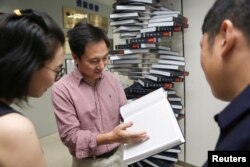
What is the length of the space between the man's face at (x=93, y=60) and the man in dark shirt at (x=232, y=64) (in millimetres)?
877

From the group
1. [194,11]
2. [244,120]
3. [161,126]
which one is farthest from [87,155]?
[194,11]

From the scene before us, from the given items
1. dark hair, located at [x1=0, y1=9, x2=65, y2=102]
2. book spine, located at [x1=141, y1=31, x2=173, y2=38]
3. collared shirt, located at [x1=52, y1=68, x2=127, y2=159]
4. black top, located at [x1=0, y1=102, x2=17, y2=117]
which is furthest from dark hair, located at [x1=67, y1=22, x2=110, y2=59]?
book spine, located at [x1=141, y1=31, x2=173, y2=38]

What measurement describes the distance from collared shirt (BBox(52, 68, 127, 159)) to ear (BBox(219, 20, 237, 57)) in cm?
91

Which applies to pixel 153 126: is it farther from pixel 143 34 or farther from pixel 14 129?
pixel 143 34

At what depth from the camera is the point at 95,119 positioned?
57.3 inches

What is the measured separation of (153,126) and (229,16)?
78 centimetres

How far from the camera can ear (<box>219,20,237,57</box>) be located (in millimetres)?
571

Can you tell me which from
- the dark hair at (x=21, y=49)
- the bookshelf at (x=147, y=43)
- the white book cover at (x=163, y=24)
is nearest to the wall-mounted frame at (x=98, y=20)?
the bookshelf at (x=147, y=43)

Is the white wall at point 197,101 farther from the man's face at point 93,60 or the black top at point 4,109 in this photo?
the black top at point 4,109

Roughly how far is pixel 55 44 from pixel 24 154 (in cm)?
37

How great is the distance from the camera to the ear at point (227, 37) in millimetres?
571

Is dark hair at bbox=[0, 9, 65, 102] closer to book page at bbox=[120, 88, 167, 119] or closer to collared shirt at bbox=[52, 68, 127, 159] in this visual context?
collared shirt at bbox=[52, 68, 127, 159]

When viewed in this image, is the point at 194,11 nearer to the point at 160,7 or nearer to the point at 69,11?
the point at 160,7

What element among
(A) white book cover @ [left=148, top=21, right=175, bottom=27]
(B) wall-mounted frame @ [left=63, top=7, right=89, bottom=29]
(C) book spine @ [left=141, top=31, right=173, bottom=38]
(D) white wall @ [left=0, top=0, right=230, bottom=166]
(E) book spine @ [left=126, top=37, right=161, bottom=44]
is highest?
(B) wall-mounted frame @ [left=63, top=7, right=89, bottom=29]
